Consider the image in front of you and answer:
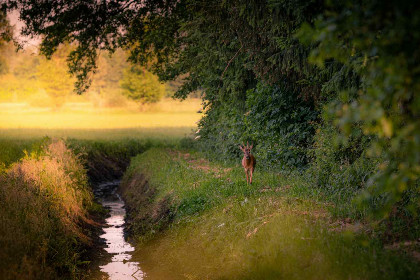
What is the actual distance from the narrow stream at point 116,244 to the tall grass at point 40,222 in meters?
0.80

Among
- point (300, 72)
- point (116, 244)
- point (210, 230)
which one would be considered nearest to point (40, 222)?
point (210, 230)

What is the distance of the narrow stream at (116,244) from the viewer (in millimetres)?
10391

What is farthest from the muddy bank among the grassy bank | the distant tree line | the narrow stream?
the distant tree line

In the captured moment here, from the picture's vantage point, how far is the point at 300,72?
11.6 m

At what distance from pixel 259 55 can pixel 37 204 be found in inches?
288

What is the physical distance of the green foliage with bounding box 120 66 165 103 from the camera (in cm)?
7919

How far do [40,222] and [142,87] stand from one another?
7141 centimetres

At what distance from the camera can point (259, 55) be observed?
43.3 feet

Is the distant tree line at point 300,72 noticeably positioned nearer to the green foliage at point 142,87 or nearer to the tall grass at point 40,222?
the tall grass at point 40,222

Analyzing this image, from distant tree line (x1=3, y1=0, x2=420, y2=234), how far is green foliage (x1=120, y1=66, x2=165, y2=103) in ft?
190

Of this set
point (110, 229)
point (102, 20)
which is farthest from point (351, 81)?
point (102, 20)

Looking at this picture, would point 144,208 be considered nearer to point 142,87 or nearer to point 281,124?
point 281,124

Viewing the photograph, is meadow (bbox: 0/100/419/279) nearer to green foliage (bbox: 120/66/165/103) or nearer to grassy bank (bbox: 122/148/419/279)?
grassy bank (bbox: 122/148/419/279)

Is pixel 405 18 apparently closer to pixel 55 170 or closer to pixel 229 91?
pixel 55 170
